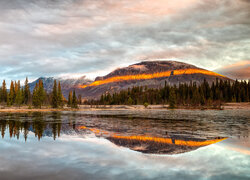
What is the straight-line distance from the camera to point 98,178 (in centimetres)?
772

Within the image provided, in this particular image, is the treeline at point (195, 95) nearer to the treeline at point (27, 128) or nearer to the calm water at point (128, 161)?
the treeline at point (27, 128)

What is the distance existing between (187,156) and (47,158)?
7362 mm

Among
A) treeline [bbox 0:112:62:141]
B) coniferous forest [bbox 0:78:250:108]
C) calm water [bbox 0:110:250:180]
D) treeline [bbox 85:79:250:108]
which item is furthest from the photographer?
treeline [bbox 85:79:250:108]

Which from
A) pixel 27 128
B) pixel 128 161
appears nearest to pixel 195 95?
pixel 27 128

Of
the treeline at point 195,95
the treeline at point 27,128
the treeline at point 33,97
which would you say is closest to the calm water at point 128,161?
the treeline at point 27,128

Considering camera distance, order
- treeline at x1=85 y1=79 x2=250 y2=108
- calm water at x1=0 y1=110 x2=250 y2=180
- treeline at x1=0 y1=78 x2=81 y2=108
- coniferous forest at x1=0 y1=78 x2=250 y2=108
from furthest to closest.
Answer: treeline at x1=85 y1=79 x2=250 y2=108 < coniferous forest at x1=0 y1=78 x2=250 y2=108 < treeline at x1=0 y1=78 x2=81 y2=108 < calm water at x1=0 y1=110 x2=250 y2=180

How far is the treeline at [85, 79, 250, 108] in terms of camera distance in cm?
13430

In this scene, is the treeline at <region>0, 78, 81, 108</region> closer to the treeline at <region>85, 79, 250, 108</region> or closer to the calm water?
the treeline at <region>85, 79, 250, 108</region>

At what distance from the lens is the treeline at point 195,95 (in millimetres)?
134300

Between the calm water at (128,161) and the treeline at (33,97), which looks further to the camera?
the treeline at (33,97)

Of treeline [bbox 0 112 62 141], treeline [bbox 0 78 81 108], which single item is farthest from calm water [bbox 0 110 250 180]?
treeline [bbox 0 78 81 108]

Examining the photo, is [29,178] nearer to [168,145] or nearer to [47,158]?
[47,158]

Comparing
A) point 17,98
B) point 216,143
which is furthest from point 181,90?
point 216,143

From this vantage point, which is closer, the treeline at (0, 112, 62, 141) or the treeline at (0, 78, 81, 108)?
the treeline at (0, 112, 62, 141)
